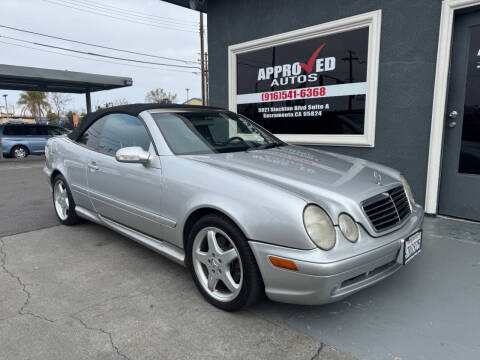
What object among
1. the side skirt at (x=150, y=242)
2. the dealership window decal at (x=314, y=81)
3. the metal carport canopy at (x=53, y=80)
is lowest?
the side skirt at (x=150, y=242)

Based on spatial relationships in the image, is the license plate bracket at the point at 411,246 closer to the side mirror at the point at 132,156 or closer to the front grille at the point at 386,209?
the front grille at the point at 386,209

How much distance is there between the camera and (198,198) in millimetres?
2402

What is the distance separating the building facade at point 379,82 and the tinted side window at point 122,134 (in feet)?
10.0

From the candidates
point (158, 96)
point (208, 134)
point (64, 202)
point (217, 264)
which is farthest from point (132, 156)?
point (158, 96)

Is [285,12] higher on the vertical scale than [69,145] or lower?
higher

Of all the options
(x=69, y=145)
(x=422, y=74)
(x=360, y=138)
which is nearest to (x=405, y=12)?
(x=422, y=74)

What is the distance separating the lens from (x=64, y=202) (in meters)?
4.29

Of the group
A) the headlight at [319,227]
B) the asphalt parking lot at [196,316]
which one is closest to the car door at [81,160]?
the asphalt parking lot at [196,316]

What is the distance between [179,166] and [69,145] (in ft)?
7.02

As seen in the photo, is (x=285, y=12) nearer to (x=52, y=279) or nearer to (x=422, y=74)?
(x=422, y=74)

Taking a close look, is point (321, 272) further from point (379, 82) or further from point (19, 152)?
point (19, 152)

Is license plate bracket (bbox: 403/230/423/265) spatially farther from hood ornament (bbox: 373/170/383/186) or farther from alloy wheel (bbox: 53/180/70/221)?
alloy wheel (bbox: 53/180/70/221)

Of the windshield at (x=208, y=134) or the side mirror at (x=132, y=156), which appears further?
the windshield at (x=208, y=134)

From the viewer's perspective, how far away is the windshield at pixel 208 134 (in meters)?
2.91
